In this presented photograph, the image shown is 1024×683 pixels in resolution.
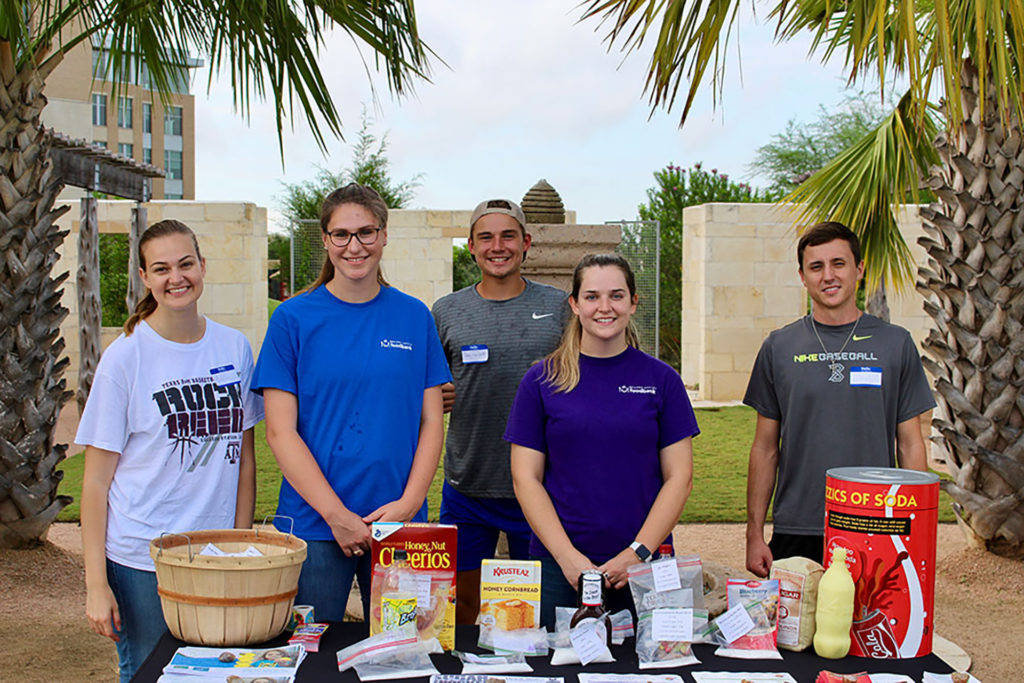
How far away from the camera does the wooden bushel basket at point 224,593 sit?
2264 mm

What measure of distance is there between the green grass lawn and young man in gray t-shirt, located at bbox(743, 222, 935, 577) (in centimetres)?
394

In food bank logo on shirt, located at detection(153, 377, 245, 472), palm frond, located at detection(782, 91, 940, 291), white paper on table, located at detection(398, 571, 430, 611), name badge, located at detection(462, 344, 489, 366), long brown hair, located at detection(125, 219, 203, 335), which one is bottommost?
white paper on table, located at detection(398, 571, 430, 611)

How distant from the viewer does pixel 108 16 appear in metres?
5.20

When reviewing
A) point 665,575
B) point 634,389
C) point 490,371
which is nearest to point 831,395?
point 634,389

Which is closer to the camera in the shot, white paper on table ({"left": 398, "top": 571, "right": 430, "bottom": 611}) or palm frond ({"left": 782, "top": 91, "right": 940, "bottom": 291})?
white paper on table ({"left": 398, "top": 571, "right": 430, "bottom": 611})

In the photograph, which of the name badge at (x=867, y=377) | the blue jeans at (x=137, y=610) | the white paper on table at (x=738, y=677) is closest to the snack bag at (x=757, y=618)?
the white paper on table at (x=738, y=677)

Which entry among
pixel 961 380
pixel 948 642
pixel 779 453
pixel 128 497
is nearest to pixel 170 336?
pixel 128 497

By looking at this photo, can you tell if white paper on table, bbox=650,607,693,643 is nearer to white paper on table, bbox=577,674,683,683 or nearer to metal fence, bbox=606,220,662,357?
white paper on table, bbox=577,674,683,683

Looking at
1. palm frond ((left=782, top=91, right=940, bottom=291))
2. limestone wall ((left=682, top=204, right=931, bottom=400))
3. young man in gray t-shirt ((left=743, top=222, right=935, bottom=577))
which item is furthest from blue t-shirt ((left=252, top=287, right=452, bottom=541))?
limestone wall ((left=682, top=204, right=931, bottom=400))

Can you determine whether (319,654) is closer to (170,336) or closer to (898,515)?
(170,336)

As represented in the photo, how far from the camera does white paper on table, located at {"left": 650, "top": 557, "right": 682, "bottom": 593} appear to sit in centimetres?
238

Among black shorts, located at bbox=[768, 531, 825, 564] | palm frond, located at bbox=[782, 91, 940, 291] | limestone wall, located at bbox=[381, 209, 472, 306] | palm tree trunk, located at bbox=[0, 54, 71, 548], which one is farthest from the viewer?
limestone wall, located at bbox=[381, 209, 472, 306]

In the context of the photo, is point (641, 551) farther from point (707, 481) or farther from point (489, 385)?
point (707, 481)

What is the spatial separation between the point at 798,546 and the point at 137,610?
2.04m
